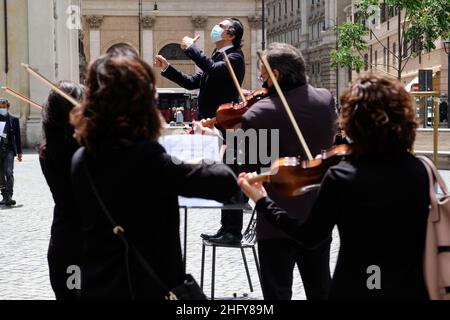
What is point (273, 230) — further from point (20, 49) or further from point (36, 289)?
point (20, 49)

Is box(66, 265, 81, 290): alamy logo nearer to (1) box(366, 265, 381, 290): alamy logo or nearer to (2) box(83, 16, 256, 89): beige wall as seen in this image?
(1) box(366, 265, 381, 290): alamy logo

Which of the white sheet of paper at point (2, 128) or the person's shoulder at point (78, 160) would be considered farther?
the white sheet of paper at point (2, 128)

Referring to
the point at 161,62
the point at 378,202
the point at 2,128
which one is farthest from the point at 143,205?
the point at 2,128

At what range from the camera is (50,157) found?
186 inches

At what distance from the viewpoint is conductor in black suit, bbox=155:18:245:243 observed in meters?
7.29

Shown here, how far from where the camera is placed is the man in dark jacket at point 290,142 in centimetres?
508

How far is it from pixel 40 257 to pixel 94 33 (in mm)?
63740

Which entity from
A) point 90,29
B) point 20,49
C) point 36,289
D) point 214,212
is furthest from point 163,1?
point 36,289

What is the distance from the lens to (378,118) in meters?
3.59

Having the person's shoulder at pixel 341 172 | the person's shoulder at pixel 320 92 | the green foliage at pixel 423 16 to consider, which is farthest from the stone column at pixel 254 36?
the person's shoulder at pixel 341 172

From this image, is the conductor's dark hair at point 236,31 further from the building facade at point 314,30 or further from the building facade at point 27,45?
the building facade at point 314,30

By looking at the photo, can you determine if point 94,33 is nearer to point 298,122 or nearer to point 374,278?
point 298,122

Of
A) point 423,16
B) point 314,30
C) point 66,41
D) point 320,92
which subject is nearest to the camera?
point 320,92

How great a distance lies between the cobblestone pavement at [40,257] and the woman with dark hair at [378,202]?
3708mm
